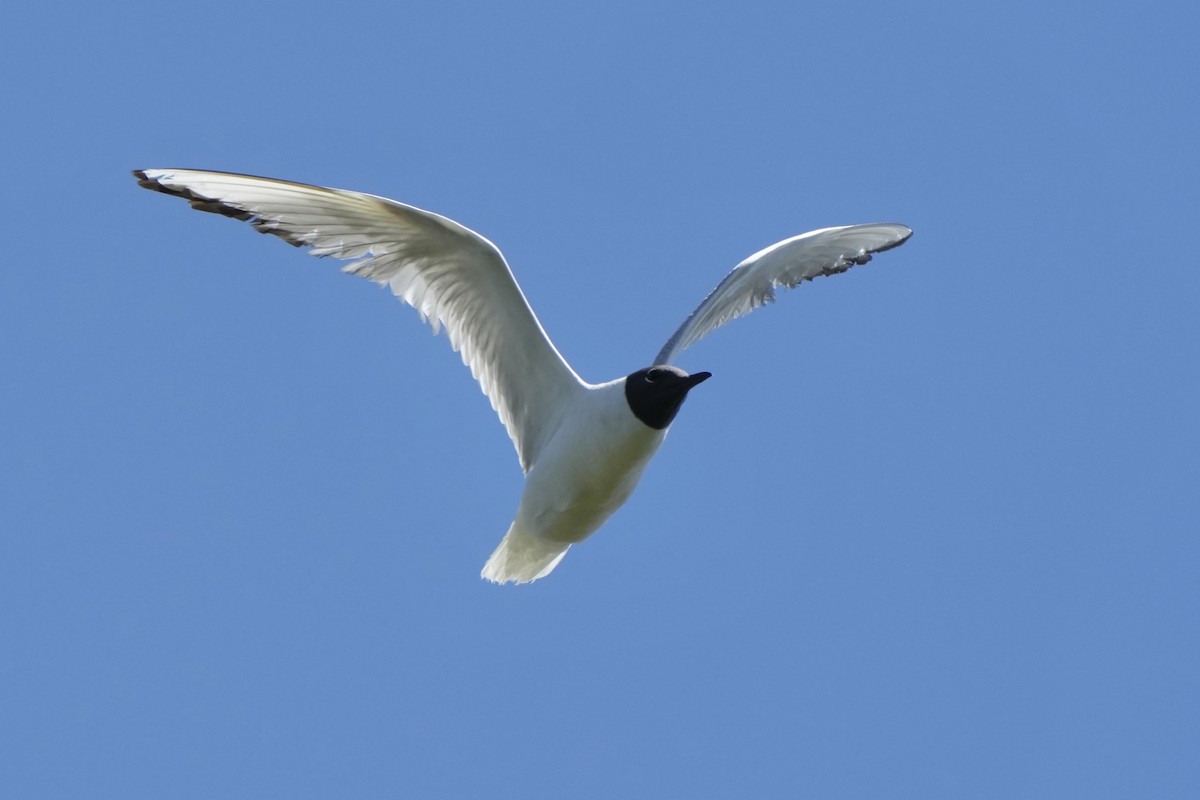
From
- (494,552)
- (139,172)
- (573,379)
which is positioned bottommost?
(494,552)

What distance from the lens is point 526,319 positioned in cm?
905

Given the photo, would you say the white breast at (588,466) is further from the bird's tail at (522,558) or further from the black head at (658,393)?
the bird's tail at (522,558)

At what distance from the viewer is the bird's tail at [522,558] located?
9.31 m

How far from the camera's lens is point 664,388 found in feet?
27.9

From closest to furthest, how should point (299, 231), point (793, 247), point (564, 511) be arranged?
point (299, 231), point (564, 511), point (793, 247)

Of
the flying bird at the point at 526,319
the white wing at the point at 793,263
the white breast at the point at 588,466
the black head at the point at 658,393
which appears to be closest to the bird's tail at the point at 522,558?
the flying bird at the point at 526,319

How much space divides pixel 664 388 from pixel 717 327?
44.3 inches

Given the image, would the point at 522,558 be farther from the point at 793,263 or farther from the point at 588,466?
the point at 793,263

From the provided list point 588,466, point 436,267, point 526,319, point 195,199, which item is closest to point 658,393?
point 588,466

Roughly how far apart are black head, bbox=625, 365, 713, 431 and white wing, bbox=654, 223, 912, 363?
0.73 meters

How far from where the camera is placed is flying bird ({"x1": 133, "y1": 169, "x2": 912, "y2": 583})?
8320 millimetres

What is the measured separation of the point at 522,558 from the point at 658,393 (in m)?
1.50

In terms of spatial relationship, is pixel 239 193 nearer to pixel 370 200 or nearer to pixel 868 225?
pixel 370 200

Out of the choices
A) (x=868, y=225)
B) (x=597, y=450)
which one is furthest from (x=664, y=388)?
(x=868, y=225)
